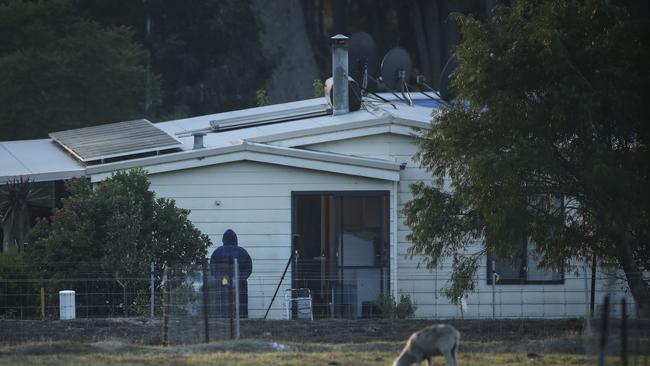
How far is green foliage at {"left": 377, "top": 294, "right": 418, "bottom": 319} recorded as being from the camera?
20.7 meters

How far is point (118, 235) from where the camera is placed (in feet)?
64.3

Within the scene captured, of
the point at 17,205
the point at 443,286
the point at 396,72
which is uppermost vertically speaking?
Answer: the point at 396,72

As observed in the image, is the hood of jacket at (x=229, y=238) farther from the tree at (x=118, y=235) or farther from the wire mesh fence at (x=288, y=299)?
the wire mesh fence at (x=288, y=299)

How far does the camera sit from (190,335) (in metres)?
16.1

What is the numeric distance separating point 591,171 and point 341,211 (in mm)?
6408

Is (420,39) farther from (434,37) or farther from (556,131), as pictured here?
(556,131)

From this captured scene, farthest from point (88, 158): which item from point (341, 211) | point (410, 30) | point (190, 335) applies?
point (410, 30)

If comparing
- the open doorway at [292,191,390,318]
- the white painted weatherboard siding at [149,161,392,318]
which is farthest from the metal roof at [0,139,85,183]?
the open doorway at [292,191,390,318]

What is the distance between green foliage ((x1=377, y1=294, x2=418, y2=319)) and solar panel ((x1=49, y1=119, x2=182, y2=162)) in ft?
16.2

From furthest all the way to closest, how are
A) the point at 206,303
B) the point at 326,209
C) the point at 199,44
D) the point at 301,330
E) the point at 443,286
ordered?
the point at 199,44, the point at 326,209, the point at 443,286, the point at 301,330, the point at 206,303

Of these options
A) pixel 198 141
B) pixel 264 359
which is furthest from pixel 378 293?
pixel 264 359

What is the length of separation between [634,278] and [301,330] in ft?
16.2

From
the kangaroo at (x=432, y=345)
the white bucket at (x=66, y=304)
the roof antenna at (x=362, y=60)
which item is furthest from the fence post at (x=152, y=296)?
the roof antenna at (x=362, y=60)

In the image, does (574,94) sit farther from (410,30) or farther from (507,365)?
(410,30)
